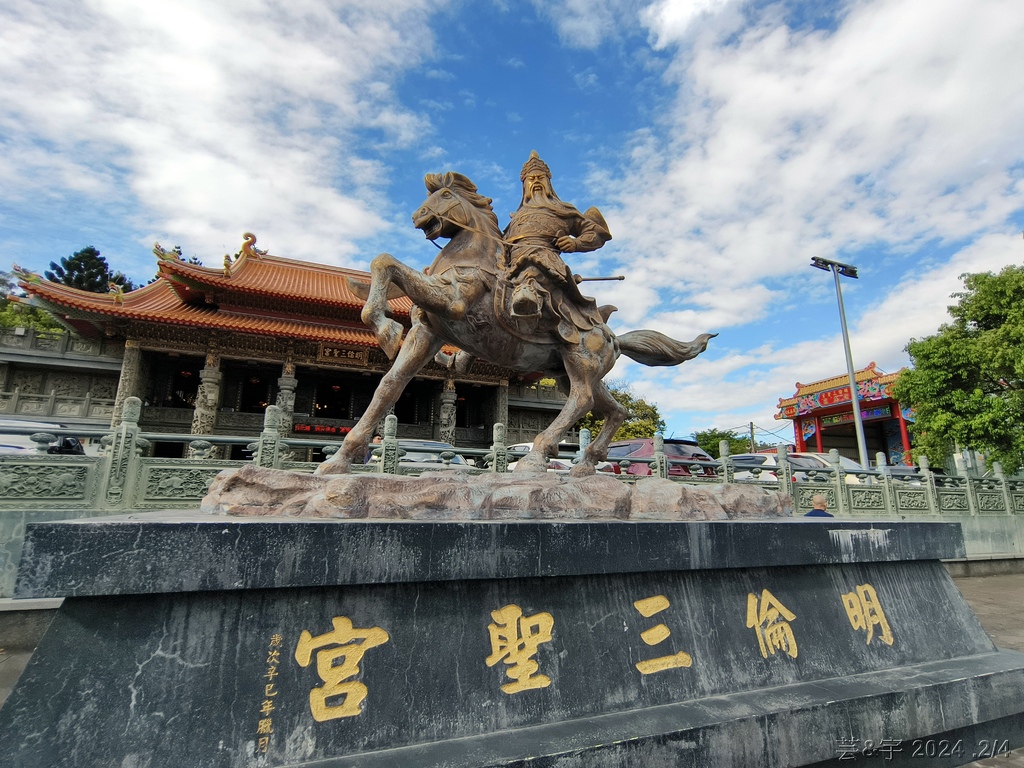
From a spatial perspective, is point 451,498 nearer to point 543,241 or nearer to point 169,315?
point 543,241

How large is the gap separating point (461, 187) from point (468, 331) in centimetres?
115

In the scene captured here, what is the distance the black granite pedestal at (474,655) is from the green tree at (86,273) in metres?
35.3

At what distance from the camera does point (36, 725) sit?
4.95ft

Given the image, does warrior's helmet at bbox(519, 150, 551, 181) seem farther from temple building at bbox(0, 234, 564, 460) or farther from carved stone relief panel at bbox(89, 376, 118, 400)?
carved stone relief panel at bbox(89, 376, 118, 400)

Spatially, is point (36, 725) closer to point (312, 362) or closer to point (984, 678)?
point (984, 678)

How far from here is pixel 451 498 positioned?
2.41 meters

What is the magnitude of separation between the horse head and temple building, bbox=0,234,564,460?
955cm

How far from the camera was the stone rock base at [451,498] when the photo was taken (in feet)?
7.36

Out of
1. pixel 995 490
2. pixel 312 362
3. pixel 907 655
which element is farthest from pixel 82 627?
pixel 995 490

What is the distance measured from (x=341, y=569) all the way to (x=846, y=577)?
2632 millimetres

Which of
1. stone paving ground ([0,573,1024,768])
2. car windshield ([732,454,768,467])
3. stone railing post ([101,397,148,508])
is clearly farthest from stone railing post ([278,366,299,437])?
car windshield ([732,454,768,467])

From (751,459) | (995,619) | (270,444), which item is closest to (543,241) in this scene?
(270,444)

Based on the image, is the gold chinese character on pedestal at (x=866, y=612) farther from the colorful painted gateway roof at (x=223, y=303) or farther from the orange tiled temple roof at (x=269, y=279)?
the colorful painted gateway roof at (x=223, y=303)

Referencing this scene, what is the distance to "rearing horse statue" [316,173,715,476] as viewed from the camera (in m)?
3.10
